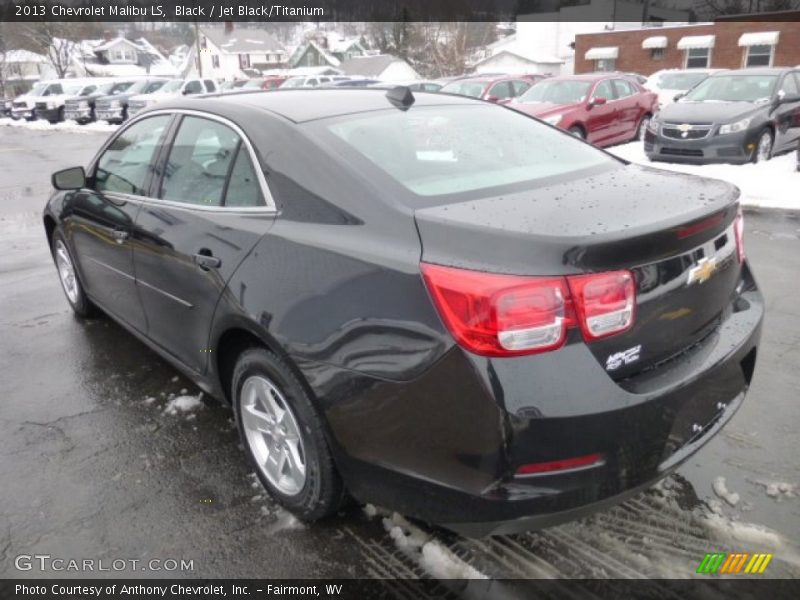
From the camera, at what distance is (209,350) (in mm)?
2955

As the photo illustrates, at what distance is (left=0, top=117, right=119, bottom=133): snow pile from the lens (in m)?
26.5

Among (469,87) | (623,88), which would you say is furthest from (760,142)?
(469,87)

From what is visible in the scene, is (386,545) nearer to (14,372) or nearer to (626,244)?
(626,244)

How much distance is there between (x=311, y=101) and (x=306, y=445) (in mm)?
1644

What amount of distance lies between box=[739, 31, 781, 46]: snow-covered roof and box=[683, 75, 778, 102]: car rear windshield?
81.4 feet

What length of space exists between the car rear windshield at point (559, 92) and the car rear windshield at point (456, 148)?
409 inches

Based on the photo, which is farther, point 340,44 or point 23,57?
point 340,44

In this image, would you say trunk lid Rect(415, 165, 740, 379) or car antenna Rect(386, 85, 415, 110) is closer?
trunk lid Rect(415, 165, 740, 379)

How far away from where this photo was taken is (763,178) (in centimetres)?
947

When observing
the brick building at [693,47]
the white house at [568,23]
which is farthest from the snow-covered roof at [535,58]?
the brick building at [693,47]

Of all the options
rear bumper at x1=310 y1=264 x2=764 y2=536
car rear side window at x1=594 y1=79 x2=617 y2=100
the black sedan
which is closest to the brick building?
car rear side window at x1=594 y1=79 x2=617 y2=100

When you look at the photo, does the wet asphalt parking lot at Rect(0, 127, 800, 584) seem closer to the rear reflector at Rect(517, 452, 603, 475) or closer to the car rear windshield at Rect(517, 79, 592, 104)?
the rear reflector at Rect(517, 452, 603, 475)

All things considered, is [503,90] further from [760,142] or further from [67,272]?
[67,272]

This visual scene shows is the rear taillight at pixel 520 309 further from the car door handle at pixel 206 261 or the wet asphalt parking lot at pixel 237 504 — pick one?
the car door handle at pixel 206 261
